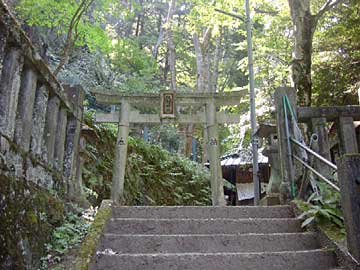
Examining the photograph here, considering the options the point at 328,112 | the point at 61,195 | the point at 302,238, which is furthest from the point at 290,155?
the point at 61,195

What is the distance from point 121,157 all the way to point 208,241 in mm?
3945

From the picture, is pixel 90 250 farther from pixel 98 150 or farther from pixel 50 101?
pixel 98 150

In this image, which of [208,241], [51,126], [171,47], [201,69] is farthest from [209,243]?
[171,47]

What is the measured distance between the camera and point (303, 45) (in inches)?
338

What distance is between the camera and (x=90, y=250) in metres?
3.39

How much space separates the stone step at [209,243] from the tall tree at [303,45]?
4.84 meters

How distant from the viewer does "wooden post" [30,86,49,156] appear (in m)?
3.68

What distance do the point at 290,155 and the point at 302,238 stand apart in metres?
1.46

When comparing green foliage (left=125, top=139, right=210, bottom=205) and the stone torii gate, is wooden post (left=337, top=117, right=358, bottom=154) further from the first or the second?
green foliage (left=125, top=139, right=210, bottom=205)

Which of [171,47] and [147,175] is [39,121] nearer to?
[147,175]

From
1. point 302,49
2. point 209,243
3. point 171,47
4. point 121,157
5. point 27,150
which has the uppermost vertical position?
point 171,47

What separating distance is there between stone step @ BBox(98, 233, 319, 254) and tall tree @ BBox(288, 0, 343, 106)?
4837 mm

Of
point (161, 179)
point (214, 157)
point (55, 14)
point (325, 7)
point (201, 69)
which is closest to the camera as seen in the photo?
point (55, 14)

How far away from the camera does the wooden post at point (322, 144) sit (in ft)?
16.4
